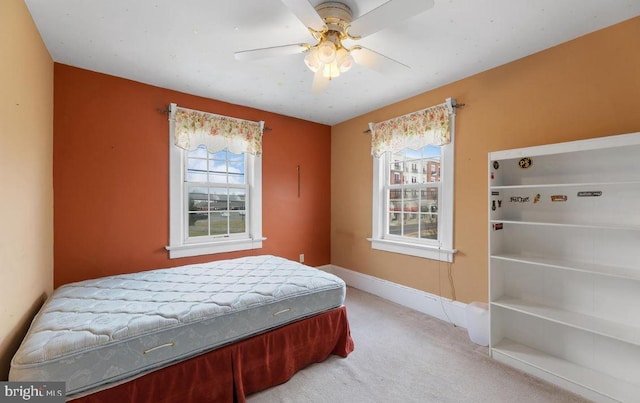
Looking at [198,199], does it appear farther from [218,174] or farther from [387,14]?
[387,14]

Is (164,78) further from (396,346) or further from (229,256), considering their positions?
(396,346)

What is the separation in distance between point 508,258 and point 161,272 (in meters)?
Answer: 2.97

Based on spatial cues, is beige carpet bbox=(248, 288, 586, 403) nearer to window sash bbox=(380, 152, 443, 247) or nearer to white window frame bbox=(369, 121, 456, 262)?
white window frame bbox=(369, 121, 456, 262)

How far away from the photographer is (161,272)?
249 centimetres

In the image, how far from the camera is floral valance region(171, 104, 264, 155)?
9.60 feet

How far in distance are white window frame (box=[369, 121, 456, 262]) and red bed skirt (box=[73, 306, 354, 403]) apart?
51.4 inches

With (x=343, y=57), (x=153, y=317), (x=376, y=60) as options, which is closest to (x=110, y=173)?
(x=153, y=317)

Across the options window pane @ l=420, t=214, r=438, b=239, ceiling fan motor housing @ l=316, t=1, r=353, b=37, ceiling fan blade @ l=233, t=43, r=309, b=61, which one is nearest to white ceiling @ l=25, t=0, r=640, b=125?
ceiling fan motor housing @ l=316, t=1, r=353, b=37

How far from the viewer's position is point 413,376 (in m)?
1.96

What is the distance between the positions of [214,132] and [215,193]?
2.38 feet

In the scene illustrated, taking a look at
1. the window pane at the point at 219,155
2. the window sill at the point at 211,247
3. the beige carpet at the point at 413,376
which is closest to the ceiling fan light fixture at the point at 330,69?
the window pane at the point at 219,155

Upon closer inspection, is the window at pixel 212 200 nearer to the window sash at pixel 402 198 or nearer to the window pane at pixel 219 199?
the window pane at pixel 219 199

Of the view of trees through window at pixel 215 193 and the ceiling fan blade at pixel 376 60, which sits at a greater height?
the ceiling fan blade at pixel 376 60

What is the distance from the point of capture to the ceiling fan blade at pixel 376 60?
180 centimetres
